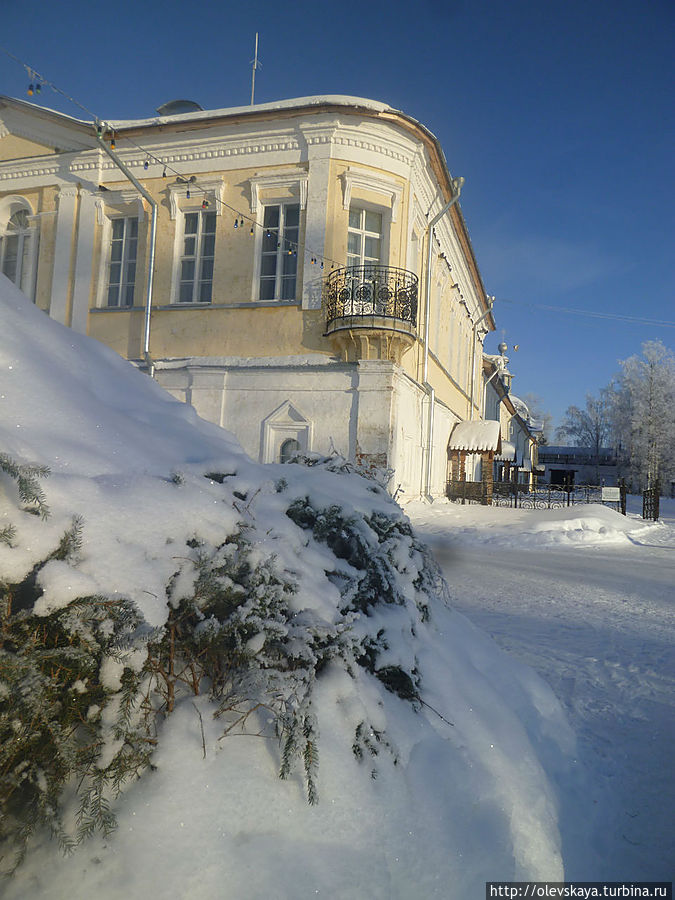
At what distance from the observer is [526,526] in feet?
42.5

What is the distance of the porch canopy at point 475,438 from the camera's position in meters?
19.7

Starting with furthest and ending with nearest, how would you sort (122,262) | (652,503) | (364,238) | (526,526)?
(652,503) → (122,262) → (364,238) → (526,526)

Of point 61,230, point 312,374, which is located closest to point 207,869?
point 312,374

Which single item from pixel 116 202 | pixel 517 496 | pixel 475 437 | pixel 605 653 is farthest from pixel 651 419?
pixel 605 653

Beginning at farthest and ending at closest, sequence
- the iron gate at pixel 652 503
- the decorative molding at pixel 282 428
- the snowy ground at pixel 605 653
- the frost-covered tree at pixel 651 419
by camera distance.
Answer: the frost-covered tree at pixel 651 419 < the iron gate at pixel 652 503 < the decorative molding at pixel 282 428 < the snowy ground at pixel 605 653

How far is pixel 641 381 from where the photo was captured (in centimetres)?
4334

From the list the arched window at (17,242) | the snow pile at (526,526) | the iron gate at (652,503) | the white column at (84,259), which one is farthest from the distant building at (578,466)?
the arched window at (17,242)

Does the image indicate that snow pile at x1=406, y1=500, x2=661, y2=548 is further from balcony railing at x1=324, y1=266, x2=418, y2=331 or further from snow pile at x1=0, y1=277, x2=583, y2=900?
snow pile at x1=0, y1=277, x2=583, y2=900

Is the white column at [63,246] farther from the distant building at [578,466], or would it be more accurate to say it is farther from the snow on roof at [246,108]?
the distant building at [578,466]

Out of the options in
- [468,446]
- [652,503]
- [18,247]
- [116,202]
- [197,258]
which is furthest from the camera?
[468,446]

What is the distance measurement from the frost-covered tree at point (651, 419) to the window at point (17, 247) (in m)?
37.1

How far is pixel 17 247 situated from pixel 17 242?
143 mm

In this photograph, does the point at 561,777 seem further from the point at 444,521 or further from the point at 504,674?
the point at 444,521

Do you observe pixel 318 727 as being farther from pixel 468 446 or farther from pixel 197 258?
pixel 468 446
